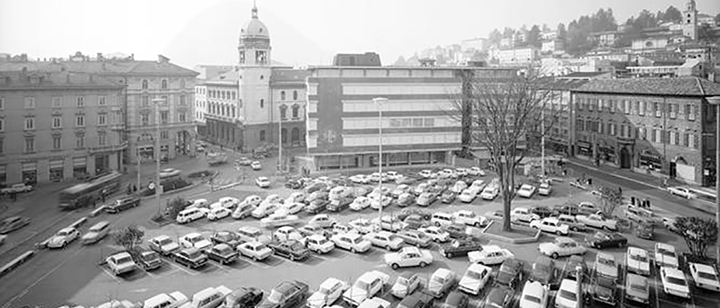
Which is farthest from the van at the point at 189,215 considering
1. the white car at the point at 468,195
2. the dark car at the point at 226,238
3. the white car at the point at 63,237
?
the white car at the point at 468,195

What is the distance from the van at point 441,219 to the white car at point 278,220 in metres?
7.44

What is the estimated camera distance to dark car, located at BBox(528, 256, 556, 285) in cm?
1875

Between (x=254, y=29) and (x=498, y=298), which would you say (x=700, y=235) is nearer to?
(x=498, y=298)

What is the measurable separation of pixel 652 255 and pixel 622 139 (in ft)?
81.5

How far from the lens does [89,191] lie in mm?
32250

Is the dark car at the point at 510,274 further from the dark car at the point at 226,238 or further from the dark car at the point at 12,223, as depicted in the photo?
the dark car at the point at 12,223

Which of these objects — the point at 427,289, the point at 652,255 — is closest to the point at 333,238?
the point at 427,289

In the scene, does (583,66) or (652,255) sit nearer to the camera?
(652,255)

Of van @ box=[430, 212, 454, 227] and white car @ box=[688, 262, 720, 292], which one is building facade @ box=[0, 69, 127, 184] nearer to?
van @ box=[430, 212, 454, 227]

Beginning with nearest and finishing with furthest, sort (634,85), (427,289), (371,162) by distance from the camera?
(427,289) → (634,85) → (371,162)

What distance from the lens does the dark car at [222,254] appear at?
70.4 ft

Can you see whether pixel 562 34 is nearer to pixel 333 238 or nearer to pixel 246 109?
pixel 246 109

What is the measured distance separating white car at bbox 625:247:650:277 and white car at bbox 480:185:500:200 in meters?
12.6

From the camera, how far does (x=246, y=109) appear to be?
59.6 meters
